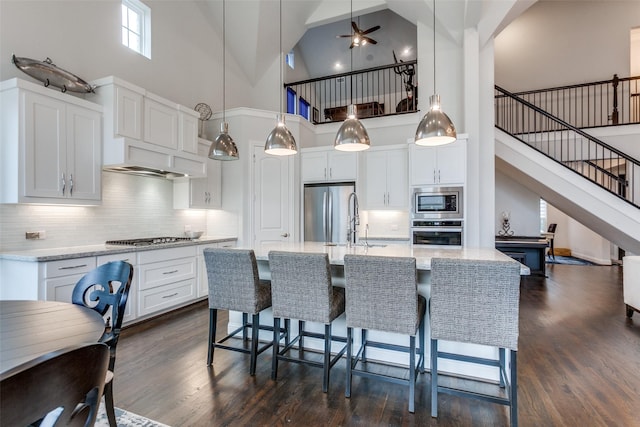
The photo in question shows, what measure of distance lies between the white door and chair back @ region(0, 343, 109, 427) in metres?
4.44

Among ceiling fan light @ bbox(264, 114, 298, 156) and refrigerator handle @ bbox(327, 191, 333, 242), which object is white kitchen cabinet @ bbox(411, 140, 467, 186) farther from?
ceiling fan light @ bbox(264, 114, 298, 156)

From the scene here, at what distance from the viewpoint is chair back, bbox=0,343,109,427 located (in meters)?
0.60

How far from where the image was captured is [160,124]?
13.5 feet

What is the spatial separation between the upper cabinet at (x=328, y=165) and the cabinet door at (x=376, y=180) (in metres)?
0.25

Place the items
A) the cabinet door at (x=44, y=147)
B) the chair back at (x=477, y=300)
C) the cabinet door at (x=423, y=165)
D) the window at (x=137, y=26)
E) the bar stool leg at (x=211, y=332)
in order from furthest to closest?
the cabinet door at (x=423, y=165), the window at (x=137, y=26), the cabinet door at (x=44, y=147), the bar stool leg at (x=211, y=332), the chair back at (x=477, y=300)

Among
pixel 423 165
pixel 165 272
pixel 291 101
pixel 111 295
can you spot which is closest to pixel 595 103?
pixel 423 165

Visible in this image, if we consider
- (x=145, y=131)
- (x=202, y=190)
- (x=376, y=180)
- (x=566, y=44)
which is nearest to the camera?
(x=145, y=131)

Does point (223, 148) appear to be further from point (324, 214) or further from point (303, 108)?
point (303, 108)

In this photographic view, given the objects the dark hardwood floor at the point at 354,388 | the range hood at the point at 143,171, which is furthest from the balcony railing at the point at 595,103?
the range hood at the point at 143,171

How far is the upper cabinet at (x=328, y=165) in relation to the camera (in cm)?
525

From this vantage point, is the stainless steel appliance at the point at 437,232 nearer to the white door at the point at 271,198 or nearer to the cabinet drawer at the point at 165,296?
the white door at the point at 271,198

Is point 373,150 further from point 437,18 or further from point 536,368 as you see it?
point 536,368

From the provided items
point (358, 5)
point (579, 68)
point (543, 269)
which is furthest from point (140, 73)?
point (579, 68)

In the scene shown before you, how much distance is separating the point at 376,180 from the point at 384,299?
3333 millimetres
